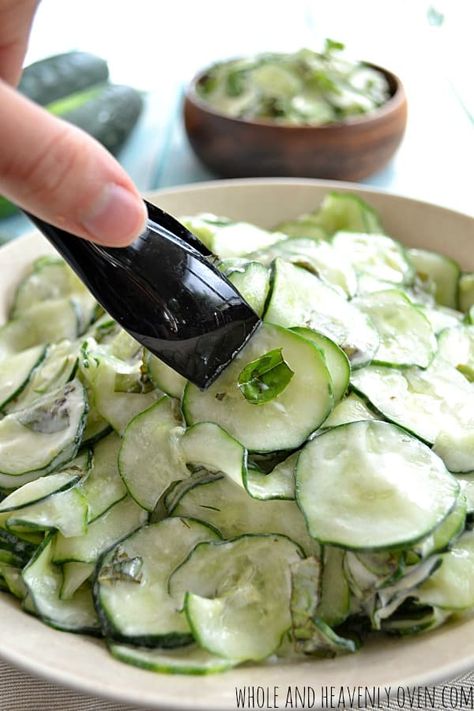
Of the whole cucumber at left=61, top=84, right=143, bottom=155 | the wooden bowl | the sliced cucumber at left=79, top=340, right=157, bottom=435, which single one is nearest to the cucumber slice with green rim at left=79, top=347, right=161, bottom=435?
the sliced cucumber at left=79, top=340, right=157, bottom=435

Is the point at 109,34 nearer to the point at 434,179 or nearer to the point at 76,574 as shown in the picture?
the point at 434,179

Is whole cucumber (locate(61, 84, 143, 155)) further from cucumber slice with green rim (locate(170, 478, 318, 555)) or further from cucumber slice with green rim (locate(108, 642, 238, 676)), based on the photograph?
cucumber slice with green rim (locate(108, 642, 238, 676))

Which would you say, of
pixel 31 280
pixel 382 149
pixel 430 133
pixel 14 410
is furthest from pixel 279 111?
pixel 14 410

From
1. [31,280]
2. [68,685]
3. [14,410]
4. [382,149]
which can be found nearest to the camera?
[68,685]

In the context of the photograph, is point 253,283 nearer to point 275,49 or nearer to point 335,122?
point 335,122

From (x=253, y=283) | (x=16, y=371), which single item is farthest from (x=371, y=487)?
(x=16, y=371)

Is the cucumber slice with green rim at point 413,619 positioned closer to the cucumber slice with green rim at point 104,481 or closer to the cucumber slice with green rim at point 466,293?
the cucumber slice with green rim at point 104,481

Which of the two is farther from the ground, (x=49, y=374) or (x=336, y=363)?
(x=336, y=363)
